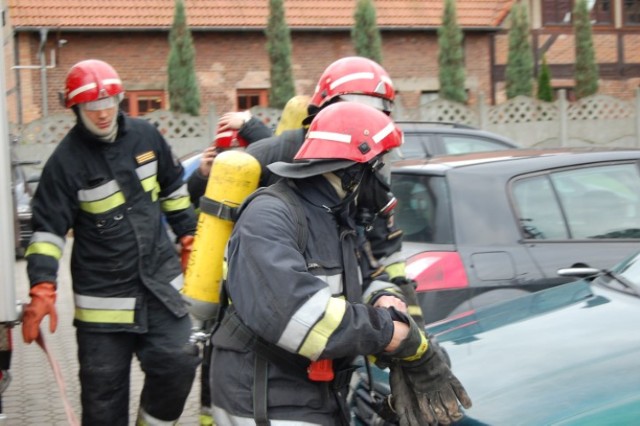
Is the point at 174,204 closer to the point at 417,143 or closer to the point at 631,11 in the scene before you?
the point at 417,143

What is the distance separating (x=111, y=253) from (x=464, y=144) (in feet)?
21.5

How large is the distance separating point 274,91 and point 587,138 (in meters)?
6.93

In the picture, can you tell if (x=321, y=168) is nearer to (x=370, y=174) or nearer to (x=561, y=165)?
(x=370, y=174)

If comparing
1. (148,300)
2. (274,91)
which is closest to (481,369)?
(148,300)

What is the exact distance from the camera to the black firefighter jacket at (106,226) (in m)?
4.55

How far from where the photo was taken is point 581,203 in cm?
553

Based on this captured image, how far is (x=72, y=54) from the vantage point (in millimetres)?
21734

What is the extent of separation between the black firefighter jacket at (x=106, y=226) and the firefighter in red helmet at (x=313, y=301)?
59.9 inches

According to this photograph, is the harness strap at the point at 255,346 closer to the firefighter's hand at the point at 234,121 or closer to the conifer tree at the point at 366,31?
the firefighter's hand at the point at 234,121

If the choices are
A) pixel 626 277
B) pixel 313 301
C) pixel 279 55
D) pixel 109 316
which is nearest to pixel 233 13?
pixel 279 55

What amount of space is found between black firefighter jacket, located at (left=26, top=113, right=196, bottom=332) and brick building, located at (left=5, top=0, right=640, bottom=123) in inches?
642

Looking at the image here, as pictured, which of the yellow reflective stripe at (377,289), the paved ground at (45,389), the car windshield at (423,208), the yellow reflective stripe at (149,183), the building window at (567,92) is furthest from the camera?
the building window at (567,92)

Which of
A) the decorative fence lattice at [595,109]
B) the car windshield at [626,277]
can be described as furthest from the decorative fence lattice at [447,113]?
the car windshield at [626,277]

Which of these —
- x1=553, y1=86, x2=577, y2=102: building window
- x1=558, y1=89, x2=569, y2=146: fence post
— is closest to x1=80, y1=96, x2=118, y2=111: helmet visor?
x1=558, y1=89, x2=569, y2=146: fence post
